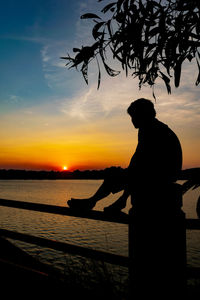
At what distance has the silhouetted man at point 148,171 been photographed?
6.14 feet

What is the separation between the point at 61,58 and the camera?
109 inches

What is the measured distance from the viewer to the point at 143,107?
2.88 meters

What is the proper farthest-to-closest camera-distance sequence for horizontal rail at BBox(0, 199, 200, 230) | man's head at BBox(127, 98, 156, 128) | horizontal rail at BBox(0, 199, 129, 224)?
man's head at BBox(127, 98, 156, 128) → horizontal rail at BBox(0, 199, 129, 224) → horizontal rail at BBox(0, 199, 200, 230)

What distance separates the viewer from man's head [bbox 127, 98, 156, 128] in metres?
2.83

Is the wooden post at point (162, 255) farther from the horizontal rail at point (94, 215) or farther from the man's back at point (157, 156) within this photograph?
the man's back at point (157, 156)

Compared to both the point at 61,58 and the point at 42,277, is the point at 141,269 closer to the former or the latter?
the point at 42,277

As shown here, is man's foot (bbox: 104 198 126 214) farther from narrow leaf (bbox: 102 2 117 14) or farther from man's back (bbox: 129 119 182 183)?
narrow leaf (bbox: 102 2 117 14)

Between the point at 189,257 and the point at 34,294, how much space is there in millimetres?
16643

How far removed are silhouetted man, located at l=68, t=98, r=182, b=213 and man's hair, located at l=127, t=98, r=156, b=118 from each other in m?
0.01

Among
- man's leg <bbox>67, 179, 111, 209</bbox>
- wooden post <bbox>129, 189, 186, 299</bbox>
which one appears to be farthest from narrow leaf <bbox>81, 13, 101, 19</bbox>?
wooden post <bbox>129, 189, 186, 299</bbox>

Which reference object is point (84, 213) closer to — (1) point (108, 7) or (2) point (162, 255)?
(2) point (162, 255)

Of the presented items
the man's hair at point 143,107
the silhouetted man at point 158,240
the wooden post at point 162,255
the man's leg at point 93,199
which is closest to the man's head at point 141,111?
the man's hair at point 143,107

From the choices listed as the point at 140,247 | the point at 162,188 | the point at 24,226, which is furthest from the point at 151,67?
the point at 24,226

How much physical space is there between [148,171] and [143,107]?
91 cm
